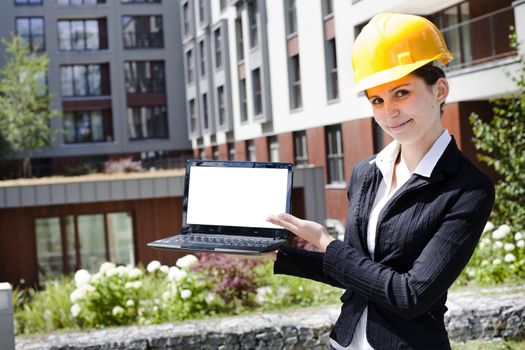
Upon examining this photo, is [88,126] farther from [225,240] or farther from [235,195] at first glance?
[225,240]

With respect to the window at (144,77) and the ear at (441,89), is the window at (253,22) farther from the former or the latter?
the ear at (441,89)

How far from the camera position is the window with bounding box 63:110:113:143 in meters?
43.8

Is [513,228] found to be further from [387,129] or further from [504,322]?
[387,129]

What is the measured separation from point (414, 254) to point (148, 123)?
42.9m

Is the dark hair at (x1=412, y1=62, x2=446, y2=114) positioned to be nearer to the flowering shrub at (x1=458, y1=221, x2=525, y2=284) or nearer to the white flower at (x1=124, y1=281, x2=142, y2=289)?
the white flower at (x1=124, y1=281, x2=142, y2=289)

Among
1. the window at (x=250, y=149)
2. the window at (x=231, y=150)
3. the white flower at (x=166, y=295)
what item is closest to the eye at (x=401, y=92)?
the white flower at (x=166, y=295)

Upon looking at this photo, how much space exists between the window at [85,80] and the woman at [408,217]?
42.7 metres

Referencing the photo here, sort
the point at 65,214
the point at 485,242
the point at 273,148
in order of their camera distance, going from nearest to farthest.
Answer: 1. the point at 485,242
2. the point at 65,214
3. the point at 273,148

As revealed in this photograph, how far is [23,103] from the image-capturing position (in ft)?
119

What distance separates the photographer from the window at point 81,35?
42688mm

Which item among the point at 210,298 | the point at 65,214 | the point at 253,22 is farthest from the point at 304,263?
the point at 253,22

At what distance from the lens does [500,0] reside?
16641 mm

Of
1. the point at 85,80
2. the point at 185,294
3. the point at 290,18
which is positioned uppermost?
the point at 85,80

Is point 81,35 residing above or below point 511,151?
above
